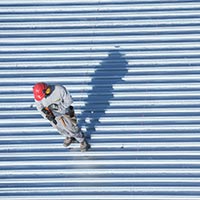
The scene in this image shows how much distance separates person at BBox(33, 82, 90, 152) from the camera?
498cm

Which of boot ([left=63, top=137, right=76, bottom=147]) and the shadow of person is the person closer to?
boot ([left=63, top=137, right=76, bottom=147])

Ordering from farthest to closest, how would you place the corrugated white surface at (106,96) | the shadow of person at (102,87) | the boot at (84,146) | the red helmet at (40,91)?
the shadow of person at (102,87), the boot at (84,146), the corrugated white surface at (106,96), the red helmet at (40,91)

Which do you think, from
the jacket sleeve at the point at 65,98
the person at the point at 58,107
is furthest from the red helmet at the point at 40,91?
the jacket sleeve at the point at 65,98

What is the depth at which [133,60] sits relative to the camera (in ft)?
20.0

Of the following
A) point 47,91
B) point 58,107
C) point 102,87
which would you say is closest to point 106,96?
point 102,87

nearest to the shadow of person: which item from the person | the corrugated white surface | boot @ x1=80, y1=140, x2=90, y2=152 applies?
the corrugated white surface

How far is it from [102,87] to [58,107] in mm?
1077

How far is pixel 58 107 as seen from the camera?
512 centimetres

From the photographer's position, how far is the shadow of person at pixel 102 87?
5.81 meters

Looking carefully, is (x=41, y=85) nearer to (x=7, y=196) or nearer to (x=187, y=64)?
(x=7, y=196)

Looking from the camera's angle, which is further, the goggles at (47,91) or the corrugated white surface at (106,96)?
the corrugated white surface at (106,96)

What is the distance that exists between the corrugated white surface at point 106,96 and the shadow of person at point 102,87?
A: 1cm

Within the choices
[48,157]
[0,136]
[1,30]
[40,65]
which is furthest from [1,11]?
[48,157]

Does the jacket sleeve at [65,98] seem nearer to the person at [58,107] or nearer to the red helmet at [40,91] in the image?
the person at [58,107]
